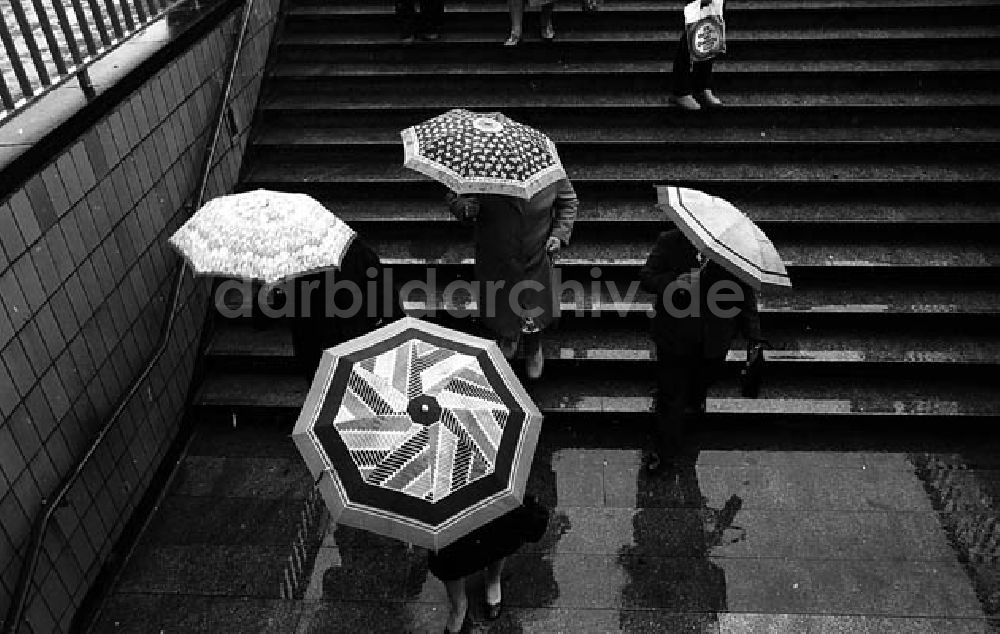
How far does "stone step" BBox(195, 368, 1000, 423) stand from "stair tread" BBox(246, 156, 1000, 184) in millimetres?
1813

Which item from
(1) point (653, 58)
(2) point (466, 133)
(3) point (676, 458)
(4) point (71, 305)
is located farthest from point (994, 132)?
(4) point (71, 305)

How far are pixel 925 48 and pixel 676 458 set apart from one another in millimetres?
4722

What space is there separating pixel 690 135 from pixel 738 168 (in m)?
0.52

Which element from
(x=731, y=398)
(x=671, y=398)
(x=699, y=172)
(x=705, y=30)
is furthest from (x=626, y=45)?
(x=671, y=398)

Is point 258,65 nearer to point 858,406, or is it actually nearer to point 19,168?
point 19,168

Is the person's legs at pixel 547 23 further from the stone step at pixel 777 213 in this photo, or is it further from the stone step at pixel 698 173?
the stone step at pixel 777 213

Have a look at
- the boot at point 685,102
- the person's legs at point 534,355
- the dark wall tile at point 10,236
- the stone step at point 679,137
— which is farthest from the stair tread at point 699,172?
the dark wall tile at point 10,236

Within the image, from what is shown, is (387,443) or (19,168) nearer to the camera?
(387,443)

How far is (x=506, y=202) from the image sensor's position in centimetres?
463

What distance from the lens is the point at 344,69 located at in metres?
7.50

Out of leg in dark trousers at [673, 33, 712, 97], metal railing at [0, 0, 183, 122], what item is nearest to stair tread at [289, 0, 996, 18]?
leg in dark trousers at [673, 33, 712, 97]

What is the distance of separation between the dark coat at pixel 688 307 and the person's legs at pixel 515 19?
376 cm

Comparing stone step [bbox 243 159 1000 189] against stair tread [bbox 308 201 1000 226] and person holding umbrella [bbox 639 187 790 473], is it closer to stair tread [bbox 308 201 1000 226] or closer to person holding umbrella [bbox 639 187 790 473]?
stair tread [bbox 308 201 1000 226]

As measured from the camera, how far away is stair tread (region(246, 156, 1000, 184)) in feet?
21.1
